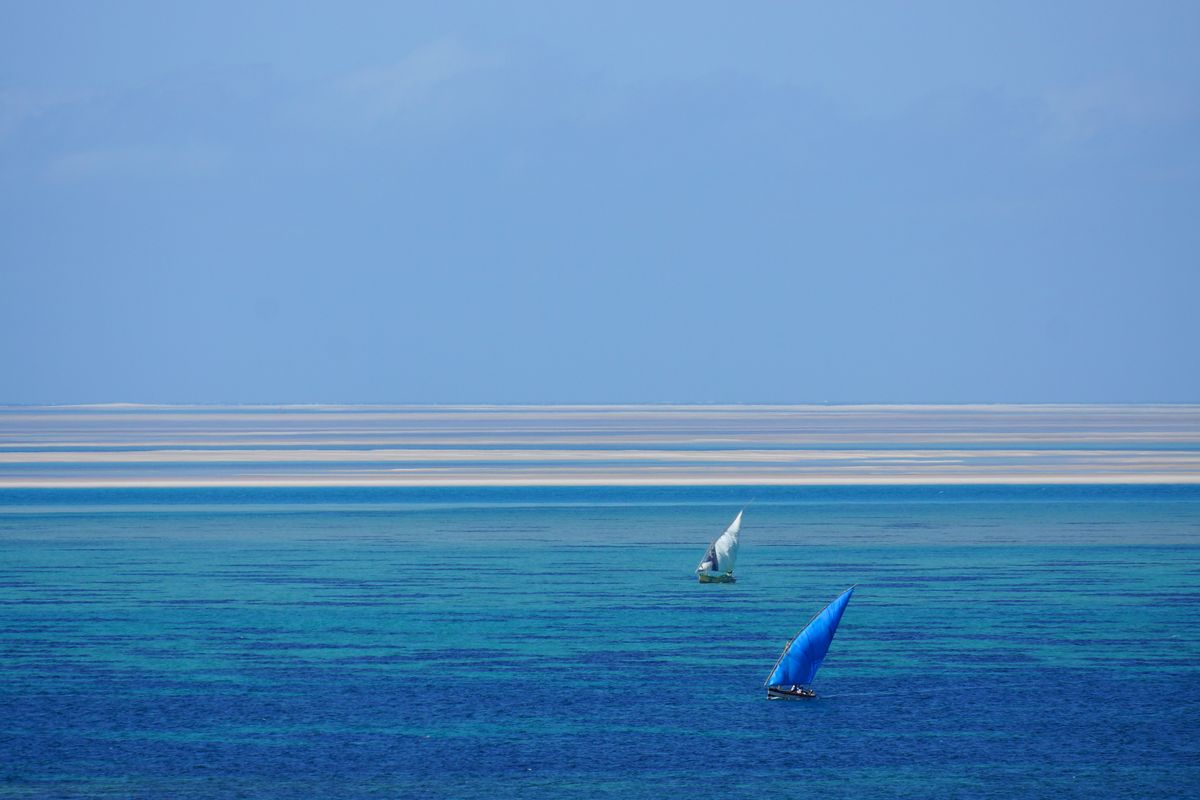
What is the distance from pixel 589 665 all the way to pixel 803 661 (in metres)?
3.21

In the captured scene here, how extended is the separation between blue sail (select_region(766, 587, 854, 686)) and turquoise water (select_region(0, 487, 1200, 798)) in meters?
0.37

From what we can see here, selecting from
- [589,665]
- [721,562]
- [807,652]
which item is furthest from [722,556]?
[807,652]

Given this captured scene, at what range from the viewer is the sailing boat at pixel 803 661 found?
21266 millimetres

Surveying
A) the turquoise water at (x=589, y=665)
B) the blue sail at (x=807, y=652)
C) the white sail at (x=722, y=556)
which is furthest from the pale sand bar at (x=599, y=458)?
the blue sail at (x=807, y=652)

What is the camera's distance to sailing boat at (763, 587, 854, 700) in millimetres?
21266

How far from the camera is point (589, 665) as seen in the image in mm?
23203

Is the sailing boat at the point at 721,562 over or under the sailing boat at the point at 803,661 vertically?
over

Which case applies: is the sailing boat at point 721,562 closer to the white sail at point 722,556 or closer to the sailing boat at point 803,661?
the white sail at point 722,556

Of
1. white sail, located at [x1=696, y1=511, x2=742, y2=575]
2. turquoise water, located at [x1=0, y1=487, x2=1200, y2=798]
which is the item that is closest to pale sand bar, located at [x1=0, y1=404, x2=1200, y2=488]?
turquoise water, located at [x1=0, y1=487, x2=1200, y2=798]

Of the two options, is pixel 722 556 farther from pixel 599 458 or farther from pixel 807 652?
pixel 599 458

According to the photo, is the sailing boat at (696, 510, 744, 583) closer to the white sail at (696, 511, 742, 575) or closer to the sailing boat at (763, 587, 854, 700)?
the white sail at (696, 511, 742, 575)

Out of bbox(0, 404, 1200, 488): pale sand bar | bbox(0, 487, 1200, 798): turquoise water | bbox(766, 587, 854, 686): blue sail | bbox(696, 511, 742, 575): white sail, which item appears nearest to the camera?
bbox(0, 487, 1200, 798): turquoise water

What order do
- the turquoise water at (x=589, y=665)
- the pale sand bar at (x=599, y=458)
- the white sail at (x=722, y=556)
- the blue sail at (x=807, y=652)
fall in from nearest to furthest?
the turquoise water at (x=589, y=665) < the blue sail at (x=807, y=652) < the white sail at (x=722, y=556) < the pale sand bar at (x=599, y=458)

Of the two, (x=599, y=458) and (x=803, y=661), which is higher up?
(x=599, y=458)
